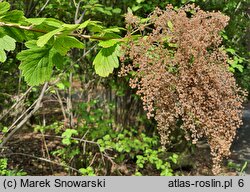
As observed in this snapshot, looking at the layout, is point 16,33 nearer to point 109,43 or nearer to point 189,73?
point 109,43

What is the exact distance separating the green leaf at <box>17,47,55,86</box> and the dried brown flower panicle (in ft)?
0.95

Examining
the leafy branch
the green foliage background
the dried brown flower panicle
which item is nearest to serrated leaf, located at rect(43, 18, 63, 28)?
the leafy branch

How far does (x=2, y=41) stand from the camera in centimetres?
131

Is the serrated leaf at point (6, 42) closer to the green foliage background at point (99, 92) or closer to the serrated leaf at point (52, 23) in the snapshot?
the serrated leaf at point (52, 23)

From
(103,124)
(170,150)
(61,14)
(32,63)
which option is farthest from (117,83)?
(32,63)

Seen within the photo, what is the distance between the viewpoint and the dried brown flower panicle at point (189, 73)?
1.32m

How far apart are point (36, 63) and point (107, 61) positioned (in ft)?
0.86

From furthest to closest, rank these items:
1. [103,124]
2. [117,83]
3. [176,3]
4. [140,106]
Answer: [140,106] → [117,83] → [103,124] → [176,3]

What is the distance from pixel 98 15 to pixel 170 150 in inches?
98.4

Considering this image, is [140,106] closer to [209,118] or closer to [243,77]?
[243,77]

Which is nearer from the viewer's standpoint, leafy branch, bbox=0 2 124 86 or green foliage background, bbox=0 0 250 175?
leafy branch, bbox=0 2 124 86

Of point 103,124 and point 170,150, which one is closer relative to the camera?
point 103,124

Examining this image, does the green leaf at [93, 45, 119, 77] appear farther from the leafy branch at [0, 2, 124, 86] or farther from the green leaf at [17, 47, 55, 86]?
the green leaf at [17, 47, 55, 86]

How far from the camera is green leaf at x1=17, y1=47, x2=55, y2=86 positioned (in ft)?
4.54
